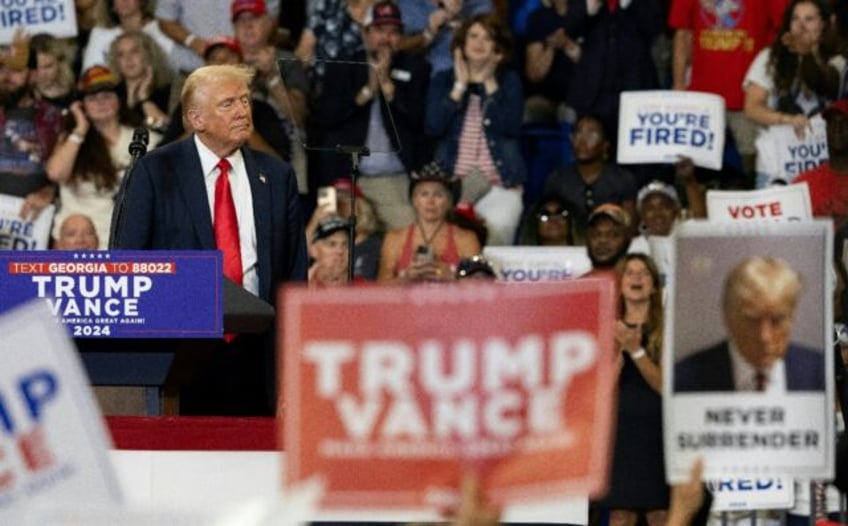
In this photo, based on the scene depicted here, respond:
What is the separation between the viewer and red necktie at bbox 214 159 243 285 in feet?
29.2

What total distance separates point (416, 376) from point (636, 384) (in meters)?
5.71

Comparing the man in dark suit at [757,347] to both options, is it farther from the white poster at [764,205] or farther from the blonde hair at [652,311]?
the white poster at [764,205]

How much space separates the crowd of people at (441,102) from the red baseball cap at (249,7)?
0.6 inches

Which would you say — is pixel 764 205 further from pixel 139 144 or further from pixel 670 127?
pixel 139 144

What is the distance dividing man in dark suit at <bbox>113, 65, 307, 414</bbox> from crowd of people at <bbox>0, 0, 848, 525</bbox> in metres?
3.77

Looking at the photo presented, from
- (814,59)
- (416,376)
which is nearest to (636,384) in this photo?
(814,59)

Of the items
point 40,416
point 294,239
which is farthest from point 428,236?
point 40,416

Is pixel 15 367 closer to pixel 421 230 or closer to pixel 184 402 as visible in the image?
pixel 184 402

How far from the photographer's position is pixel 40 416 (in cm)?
500

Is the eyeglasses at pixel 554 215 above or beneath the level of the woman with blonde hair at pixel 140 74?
beneath

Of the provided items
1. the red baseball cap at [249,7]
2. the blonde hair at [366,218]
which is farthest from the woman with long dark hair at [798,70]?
the red baseball cap at [249,7]

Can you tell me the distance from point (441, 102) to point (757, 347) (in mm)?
8584

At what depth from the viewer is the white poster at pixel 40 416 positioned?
16.4 feet

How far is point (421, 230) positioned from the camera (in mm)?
13391
